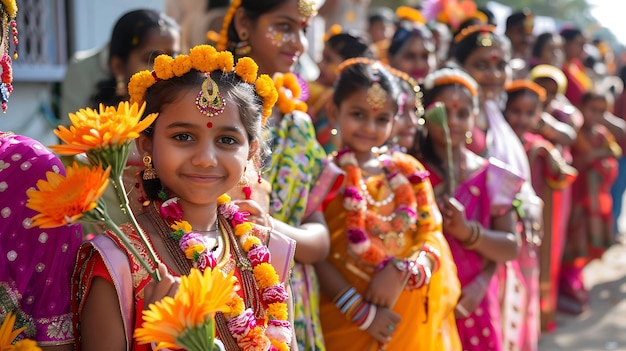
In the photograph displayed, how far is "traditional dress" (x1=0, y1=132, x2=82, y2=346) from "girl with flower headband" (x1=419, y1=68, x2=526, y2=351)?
213 cm

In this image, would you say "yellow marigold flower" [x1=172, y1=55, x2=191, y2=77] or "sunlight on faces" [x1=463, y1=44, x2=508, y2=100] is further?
"sunlight on faces" [x1=463, y1=44, x2=508, y2=100]

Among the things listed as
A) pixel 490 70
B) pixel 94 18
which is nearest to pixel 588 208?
pixel 490 70

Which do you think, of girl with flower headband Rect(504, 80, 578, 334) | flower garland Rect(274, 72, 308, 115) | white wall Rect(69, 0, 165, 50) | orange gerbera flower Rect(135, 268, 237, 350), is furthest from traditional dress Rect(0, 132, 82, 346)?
white wall Rect(69, 0, 165, 50)

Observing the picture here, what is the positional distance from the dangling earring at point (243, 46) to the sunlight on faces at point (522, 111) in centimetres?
287

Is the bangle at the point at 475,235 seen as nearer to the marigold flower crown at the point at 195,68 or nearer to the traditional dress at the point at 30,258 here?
the marigold flower crown at the point at 195,68

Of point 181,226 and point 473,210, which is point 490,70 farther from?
point 181,226

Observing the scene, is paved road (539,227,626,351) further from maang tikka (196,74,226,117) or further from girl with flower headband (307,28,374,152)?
maang tikka (196,74,226,117)

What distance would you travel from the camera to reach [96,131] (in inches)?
59.5

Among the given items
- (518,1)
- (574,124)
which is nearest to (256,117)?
(574,124)

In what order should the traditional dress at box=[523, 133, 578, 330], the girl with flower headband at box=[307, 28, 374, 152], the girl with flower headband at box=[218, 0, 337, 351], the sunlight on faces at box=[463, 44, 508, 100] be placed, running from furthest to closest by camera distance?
the traditional dress at box=[523, 133, 578, 330]
the girl with flower headband at box=[307, 28, 374, 152]
the sunlight on faces at box=[463, 44, 508, 100]
the girl with flower headband at box=[218, 0, 337, 351]

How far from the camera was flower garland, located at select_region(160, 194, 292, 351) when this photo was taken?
194cm

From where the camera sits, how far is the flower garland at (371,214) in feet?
10.2

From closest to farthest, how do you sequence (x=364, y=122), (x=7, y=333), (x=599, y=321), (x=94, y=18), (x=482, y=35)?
(x=7, y=333), (x=364, y=122), (x=482, y=35), (x=94, y=18), (x=599, y=321)

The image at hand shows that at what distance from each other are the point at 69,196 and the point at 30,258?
1.34ft
